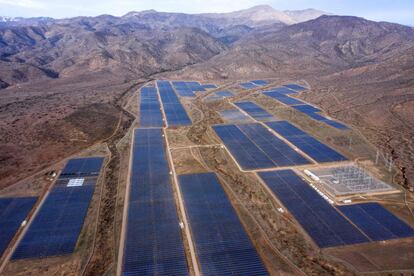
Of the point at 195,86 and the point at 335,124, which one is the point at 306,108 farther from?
the point at 195,86

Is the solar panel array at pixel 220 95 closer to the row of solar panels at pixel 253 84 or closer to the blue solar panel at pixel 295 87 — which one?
the row of solar panels at pixel 253 84

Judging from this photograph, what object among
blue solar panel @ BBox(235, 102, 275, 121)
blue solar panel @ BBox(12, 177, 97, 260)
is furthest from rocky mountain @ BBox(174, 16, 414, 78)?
blue solar panel @ BBox(12, 177, 97, 260)

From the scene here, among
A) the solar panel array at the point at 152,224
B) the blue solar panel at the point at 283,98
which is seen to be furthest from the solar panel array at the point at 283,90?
the solar panel array at the point at 152,224

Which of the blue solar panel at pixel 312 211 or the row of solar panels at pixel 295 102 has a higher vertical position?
the row of solar panels at pixel 295 102

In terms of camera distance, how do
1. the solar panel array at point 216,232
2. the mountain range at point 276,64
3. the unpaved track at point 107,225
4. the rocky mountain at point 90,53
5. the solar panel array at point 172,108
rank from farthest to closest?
the rocky mountain at point 90,53, the mountain range at point 276,64, the solar panel array at point 172,108, the unpaved track at point 107,225, the solar panel array at point 216,232

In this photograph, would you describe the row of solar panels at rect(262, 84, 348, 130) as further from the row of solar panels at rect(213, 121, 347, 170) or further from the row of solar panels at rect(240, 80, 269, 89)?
the row of solar panels at rect(213, 121, 347, 170)
